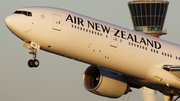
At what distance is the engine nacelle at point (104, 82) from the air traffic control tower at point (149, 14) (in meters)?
79.6

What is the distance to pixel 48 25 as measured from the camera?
42.0 meters

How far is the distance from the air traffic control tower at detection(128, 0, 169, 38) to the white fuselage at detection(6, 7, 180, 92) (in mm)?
81303

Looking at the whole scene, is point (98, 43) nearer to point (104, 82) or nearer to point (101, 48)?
point (101, 48)

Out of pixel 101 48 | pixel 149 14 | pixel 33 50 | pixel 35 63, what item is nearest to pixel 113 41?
pixel 101 48

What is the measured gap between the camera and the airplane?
42.1 metres

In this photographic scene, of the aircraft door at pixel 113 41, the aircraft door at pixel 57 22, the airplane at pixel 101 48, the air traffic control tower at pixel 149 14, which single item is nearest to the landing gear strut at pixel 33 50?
the airplane at pixel 101 48

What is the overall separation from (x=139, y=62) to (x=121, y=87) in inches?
262

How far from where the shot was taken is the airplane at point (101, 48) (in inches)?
1656

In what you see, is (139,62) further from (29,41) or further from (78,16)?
(29,41)

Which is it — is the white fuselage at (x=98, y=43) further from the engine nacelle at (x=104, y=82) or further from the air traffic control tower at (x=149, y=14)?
the air traffic control tower at (x=149, y=14)

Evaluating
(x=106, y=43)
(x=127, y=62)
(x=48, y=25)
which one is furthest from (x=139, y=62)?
(x=48, y=25)

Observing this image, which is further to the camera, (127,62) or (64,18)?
(127,62)

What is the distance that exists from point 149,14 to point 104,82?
3229 inches

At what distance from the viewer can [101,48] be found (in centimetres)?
4453
